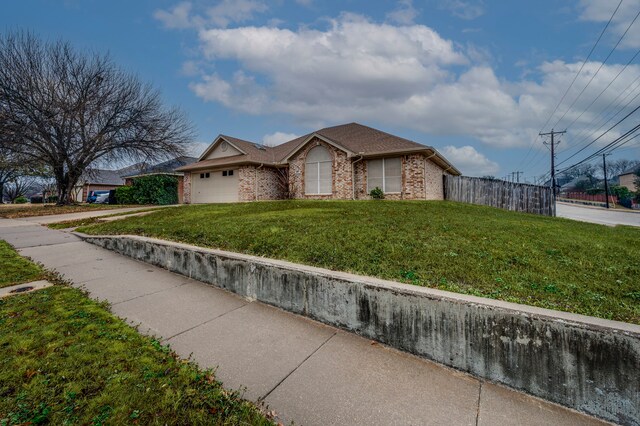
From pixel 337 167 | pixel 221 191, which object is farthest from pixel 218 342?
pixel 221 191

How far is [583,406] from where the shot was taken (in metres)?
2.15

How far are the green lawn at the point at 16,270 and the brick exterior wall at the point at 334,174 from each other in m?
12.7

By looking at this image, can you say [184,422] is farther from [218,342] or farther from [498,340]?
[498,340]

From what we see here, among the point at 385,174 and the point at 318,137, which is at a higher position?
the point at 318,137

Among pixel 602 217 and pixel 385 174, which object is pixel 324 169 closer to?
pixel 385 174

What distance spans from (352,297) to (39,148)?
2225 centimetres

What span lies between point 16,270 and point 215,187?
51.4 feet

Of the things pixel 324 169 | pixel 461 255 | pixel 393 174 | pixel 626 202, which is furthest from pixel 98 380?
pixel 626 202

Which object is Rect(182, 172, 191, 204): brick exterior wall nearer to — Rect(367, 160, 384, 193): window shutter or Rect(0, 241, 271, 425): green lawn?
Rect(367, 160, 384, 193): window shutter

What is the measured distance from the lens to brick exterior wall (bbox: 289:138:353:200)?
16.0 metres

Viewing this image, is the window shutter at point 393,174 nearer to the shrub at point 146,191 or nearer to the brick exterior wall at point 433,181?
the brick exterior wall at point 433,181

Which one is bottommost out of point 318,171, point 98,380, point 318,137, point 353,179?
point 98,380

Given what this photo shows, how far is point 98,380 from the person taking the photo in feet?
7.00

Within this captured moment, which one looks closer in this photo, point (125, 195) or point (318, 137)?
point (318, 137)
